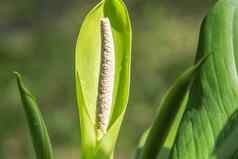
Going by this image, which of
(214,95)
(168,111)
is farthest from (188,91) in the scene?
(168,111)

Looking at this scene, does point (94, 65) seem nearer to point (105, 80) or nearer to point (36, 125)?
point (105, 80)

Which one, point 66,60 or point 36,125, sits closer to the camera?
point 36,125

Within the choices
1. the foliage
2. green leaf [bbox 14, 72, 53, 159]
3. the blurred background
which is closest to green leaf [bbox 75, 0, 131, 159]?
the foliage

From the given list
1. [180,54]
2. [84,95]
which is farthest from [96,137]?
[180,54]

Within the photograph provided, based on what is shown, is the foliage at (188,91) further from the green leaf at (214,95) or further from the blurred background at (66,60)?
the blurred background at (66,60)

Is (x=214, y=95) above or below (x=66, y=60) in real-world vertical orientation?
above

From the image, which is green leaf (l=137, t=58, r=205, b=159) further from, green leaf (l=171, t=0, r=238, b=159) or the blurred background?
the blurred background

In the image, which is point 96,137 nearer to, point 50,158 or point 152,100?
point 50,158

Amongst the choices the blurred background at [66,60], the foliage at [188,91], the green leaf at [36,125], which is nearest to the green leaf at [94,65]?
the foliage at [188,91]
